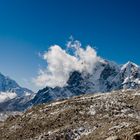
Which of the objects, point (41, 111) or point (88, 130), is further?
point (41, 111)

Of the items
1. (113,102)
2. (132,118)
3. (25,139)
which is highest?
(113,102)

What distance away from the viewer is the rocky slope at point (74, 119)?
70062 millimetres

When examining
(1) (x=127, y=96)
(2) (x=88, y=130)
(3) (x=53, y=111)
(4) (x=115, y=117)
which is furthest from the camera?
(1) (x=127, y=96)

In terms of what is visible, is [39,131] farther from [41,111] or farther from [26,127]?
[41,111]

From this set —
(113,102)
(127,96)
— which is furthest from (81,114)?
(127,96)

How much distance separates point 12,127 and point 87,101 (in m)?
19.0

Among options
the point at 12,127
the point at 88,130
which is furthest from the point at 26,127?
the point at 88,130

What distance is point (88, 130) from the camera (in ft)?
231

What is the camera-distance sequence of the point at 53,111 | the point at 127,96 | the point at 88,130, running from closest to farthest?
the point at 88,130, the point at 53,111, the point at 127,96

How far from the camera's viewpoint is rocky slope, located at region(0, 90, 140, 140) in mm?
70062

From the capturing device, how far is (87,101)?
90.0m

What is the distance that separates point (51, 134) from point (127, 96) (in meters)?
27.6

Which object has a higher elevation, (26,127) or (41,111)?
(41,111)

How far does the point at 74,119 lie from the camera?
7731cm
